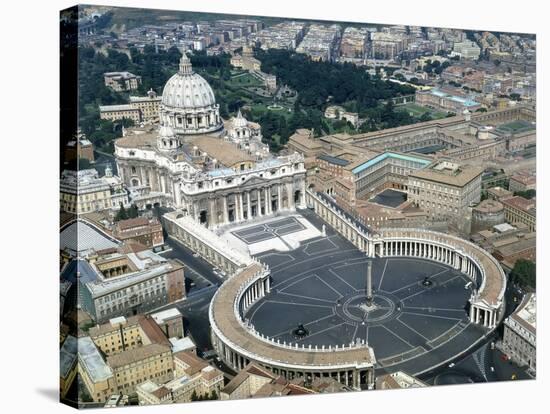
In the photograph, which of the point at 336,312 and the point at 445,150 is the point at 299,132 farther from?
the point at 336,312

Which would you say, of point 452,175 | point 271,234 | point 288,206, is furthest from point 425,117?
point 271,234

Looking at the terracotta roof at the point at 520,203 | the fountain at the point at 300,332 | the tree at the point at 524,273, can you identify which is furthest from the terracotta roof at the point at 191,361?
the terracotta roof at the point at 520,203

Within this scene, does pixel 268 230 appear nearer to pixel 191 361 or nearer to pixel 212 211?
pixel 212 211

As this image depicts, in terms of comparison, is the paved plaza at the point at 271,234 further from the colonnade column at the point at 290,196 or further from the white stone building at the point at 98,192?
the white stone building at the point at 98,192

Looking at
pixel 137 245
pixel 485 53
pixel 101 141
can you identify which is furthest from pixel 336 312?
pixel 101 141

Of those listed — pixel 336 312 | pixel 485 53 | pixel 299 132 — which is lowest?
pixel 336 312
